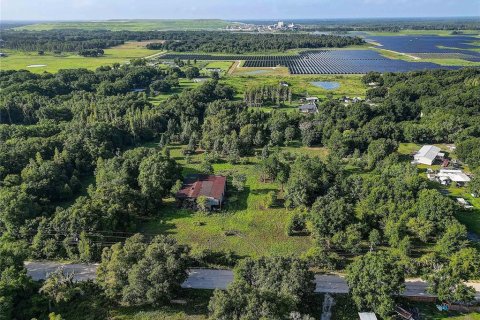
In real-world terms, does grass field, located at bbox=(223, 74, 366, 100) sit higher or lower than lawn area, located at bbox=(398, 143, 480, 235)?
higher

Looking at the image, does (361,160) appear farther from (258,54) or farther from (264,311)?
(258,54)

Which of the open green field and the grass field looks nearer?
the grass field

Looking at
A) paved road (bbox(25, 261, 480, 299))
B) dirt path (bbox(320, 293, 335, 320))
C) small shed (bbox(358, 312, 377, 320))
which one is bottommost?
dirt path (bbox(320, 293, 335, 320))

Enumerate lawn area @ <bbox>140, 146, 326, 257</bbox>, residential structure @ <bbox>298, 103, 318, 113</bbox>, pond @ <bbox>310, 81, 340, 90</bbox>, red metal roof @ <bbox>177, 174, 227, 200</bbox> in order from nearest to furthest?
lawn area @ <bbox>140, 146, 326, 257</bbox> → red metal roof @ <bbox>177, 174, 227, 200</bbox> → residential structure @ <bbox>298, 103, 318, 113</bbox> → pond @ <bbox>310, 81, 340, 90</bbox>

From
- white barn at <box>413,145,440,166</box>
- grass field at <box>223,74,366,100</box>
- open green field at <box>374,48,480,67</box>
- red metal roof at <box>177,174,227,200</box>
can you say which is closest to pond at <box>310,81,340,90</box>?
grass field at <box>223,74,366,100</box>

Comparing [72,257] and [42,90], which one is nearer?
[72,257]

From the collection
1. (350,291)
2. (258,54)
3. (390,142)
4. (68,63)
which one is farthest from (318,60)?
(350,291)

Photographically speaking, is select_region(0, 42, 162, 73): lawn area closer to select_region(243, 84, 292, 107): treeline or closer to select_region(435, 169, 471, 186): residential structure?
select_region(243, 84, 292, 107): treeline
